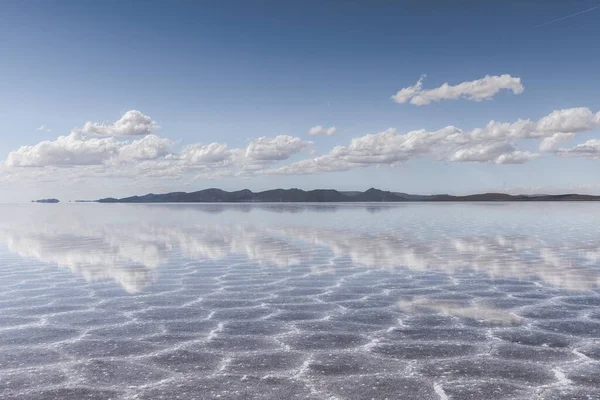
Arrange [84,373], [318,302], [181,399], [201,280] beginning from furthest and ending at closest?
1. [201,280]
2. [318,302]
3. [84,373]
4. [181,399]

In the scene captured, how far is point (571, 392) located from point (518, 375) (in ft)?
2.60

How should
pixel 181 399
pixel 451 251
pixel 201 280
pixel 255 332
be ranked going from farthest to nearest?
pixel 451 251, pixel 201 280, pixel 255 332, pixel 181 399

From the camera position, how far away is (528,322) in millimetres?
10555

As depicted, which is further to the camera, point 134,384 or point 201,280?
point 201,280

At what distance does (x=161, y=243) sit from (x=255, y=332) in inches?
768

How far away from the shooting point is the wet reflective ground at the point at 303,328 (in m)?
7.25

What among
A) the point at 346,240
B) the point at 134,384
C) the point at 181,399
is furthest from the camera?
the point at 346,240

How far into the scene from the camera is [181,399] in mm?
6719

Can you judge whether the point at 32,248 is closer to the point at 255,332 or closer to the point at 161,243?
the point at 161,243

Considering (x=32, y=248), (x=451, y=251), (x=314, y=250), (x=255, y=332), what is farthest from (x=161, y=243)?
(x=255, y=332)

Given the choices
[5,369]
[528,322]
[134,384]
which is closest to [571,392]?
[528,322]

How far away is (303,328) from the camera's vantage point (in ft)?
33.8

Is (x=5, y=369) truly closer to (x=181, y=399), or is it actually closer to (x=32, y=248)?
(x=181, y=399)

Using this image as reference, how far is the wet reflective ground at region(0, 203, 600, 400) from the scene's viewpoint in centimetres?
725
